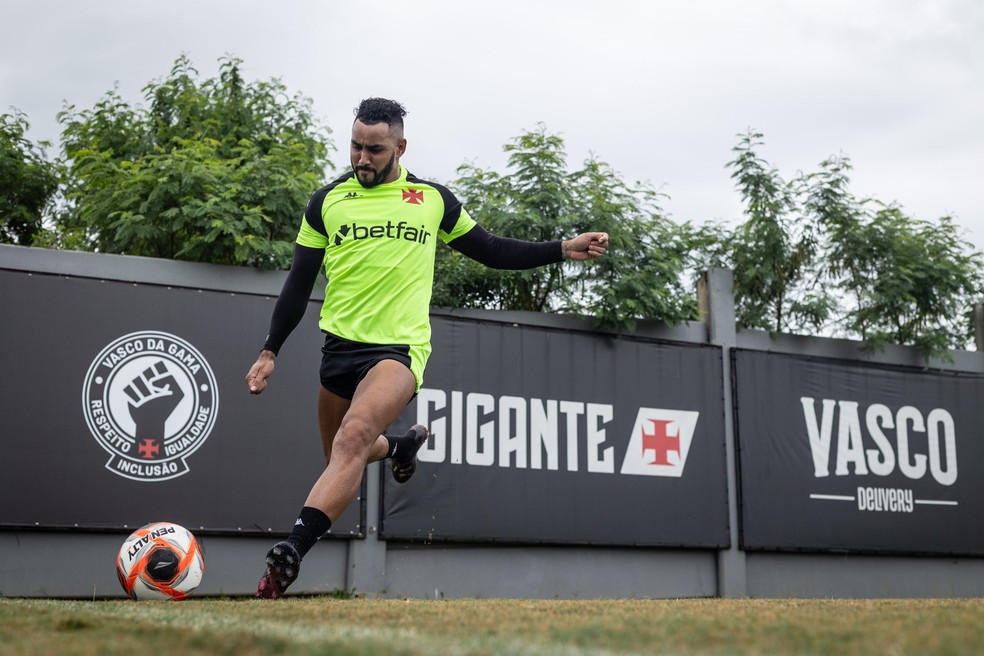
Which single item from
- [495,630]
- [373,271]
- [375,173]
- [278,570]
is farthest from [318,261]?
[495,630]

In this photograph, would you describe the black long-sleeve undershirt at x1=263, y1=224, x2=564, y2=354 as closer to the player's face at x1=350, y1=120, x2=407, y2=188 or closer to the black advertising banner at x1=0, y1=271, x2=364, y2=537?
the player's face at x1=350, y1=120, x2=407, y2=188

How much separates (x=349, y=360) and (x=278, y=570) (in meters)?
0.97

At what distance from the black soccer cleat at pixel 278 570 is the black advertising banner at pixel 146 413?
12.3 ft

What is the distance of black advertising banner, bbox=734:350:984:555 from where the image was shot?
973cm

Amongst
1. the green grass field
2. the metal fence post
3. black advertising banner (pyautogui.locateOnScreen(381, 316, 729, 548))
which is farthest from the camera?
the metal fence post

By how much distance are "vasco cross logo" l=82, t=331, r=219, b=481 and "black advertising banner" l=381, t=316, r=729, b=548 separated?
1.56 m

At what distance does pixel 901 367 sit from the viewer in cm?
1062

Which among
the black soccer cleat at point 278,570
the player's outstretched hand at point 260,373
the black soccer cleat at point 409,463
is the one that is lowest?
the black soccer cleat at point 278,570

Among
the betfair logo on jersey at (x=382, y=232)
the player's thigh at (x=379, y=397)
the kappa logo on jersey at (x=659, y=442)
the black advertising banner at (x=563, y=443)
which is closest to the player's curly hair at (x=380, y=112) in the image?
the betfair logo on jersey at (x=382, y=232)

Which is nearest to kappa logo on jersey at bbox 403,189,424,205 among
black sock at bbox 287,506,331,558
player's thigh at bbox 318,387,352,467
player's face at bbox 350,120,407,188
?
player's face at bbox 350,120,407,188

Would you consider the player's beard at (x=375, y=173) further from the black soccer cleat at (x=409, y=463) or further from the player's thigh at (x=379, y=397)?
the black soccer cleat at (x=409, y=463)

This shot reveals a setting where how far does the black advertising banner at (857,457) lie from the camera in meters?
9.73

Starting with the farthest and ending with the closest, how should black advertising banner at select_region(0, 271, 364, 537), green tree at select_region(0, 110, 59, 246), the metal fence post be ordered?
green tree at select_region(0, 110, 59, 246), the metal fence post, black advertising banner at select_region(0, 271, 364, 537)

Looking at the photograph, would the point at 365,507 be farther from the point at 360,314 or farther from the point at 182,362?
the point at 360,314
